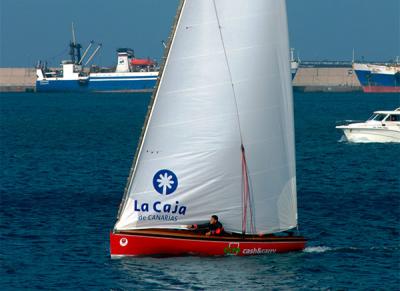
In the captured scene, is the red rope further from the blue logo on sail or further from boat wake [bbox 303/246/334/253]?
boat wake [bbox 303/246/334/253]

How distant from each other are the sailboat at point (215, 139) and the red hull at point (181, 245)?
0.03 metres

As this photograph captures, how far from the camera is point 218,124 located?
30578mm

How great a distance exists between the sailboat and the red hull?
0.03m

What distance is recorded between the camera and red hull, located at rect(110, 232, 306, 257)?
30.7m

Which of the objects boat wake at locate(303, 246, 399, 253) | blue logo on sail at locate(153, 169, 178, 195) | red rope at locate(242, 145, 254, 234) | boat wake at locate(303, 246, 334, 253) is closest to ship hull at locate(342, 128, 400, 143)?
boat wake at locate(303, 246, 399, 253)

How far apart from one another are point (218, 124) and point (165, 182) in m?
2.21

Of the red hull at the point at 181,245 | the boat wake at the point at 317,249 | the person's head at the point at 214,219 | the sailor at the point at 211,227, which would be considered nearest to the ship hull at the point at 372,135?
the boat wake at the point at 317,249

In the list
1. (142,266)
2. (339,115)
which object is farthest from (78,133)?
(142,266)

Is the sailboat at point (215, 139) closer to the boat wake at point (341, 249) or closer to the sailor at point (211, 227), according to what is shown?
the sailor at point (211, 227)

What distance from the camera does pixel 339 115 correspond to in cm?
12900

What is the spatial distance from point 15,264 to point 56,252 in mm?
2070

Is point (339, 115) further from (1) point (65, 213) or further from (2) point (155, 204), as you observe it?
(2) point (155, 204)

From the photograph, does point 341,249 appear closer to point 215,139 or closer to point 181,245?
point 181,245

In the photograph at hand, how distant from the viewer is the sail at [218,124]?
1182 inches
